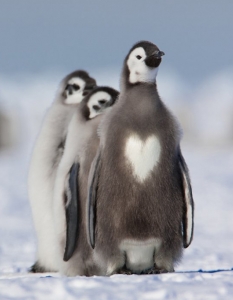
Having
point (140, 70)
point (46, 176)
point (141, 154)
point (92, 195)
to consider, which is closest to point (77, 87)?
point (46, 176)

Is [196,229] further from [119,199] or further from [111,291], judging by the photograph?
[111,291]

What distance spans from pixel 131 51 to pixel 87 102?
0.58 m

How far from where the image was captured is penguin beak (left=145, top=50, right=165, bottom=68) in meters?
4.69

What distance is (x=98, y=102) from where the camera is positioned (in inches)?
206

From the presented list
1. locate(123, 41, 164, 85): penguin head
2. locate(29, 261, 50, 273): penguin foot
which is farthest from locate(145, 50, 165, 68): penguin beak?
locate(29, 261, 50, 273): penguin foot

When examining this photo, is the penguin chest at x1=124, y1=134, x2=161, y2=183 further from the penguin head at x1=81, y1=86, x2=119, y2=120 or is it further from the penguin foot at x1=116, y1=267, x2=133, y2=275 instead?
the penguin head at x1=81, y1=86, x2=119, y2=120

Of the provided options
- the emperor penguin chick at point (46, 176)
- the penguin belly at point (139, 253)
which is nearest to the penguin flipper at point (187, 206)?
the penguin belly at point (139, 253)

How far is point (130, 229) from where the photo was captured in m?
4.59

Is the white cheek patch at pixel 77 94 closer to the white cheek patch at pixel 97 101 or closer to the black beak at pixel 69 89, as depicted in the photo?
the black beak at pixel 69 89

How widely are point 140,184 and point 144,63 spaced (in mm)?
711

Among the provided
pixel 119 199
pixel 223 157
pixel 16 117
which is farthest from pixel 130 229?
pixel 16 117

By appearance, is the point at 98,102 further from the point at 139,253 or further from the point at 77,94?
the point at 139,253

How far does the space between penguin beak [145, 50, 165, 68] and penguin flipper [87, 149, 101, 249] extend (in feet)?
1.89

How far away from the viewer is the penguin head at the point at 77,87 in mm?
6180
